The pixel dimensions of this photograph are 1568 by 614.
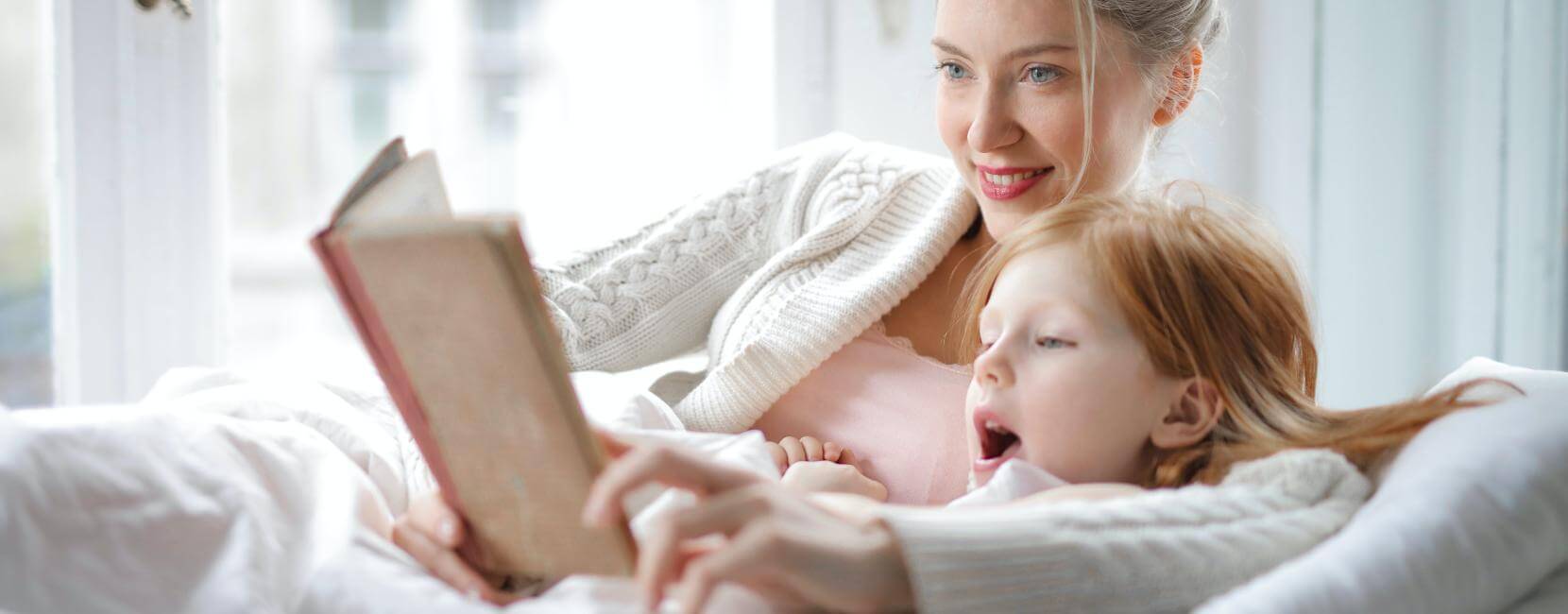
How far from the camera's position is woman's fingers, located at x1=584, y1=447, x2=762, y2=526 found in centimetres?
68

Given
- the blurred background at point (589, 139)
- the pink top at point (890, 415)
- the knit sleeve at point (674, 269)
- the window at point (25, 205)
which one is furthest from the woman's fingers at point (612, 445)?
the window at point (25, 205)

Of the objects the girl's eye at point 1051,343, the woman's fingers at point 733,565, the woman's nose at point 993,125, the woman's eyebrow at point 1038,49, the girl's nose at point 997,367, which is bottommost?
the woman's fingers at point 733,565

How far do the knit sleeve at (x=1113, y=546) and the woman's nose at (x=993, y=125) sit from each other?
58 centimetres

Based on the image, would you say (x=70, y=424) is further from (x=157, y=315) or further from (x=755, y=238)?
(x=157, y=315)

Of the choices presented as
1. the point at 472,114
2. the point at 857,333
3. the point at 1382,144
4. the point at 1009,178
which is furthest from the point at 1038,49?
the point at 472,114

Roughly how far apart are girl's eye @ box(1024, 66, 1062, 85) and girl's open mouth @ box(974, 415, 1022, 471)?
47cm

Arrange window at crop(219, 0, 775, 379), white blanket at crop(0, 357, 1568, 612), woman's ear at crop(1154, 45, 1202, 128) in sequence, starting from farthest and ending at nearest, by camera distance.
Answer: window at crop(219, 0, 775, 379)
woman's ear at crop(1154, 45, 1202, 128)
white blanket at crop(0, 357, 1568, 612)

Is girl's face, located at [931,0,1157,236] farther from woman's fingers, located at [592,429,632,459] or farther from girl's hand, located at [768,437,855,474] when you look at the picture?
woman's fingers, located at [592,429,632,459]

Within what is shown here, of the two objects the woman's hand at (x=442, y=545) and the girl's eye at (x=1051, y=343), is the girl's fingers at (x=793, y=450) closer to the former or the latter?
the girl's eye at (x=1051, y=343)

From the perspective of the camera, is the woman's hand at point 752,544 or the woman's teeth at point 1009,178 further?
the woman's teeth at point 1009,178

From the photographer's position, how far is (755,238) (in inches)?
62.1

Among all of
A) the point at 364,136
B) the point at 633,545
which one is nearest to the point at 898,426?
the point at 633,545

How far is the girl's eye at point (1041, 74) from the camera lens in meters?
1.35

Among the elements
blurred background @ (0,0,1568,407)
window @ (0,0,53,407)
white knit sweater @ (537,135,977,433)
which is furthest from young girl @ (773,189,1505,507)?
window @ (0,0,53,407)
